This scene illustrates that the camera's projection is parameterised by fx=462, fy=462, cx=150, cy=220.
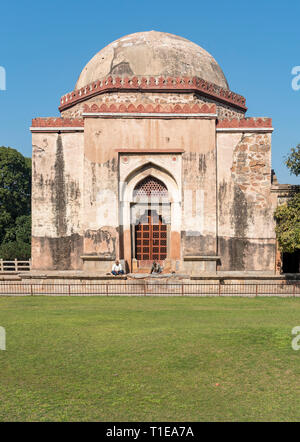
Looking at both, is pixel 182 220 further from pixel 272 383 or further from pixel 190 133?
pixel 272 383

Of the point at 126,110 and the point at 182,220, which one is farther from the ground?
the point at 126,110

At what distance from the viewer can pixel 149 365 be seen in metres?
6.30

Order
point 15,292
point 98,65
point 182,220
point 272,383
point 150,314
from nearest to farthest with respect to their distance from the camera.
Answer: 1. point 272,383
2. point 150,314
3. point 15,292
4. point 182,220
5. point 98,65

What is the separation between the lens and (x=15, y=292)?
528 inches

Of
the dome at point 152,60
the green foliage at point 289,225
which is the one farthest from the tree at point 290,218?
the dome at point 152,60

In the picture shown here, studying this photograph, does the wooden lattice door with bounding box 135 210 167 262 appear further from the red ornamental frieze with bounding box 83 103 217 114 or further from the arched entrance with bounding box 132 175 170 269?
the red ornamental frieze with bounding box 83 103 217 114

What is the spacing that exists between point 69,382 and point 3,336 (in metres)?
2.54

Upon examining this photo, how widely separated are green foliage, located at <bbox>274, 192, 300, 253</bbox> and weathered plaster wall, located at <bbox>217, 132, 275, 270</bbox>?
39cm

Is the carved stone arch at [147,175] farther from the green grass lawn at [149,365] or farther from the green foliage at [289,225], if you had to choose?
the green grass lawn at [149,365]

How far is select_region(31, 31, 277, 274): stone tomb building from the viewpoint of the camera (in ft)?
48.0

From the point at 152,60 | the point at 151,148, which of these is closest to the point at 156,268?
the point at 151,148

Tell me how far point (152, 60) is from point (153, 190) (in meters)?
5.29

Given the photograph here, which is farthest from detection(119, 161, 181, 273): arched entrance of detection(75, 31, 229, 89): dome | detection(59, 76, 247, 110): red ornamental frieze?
detection(75, 31, 229, 89): dome

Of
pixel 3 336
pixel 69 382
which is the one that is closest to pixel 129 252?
pixel 3 336
